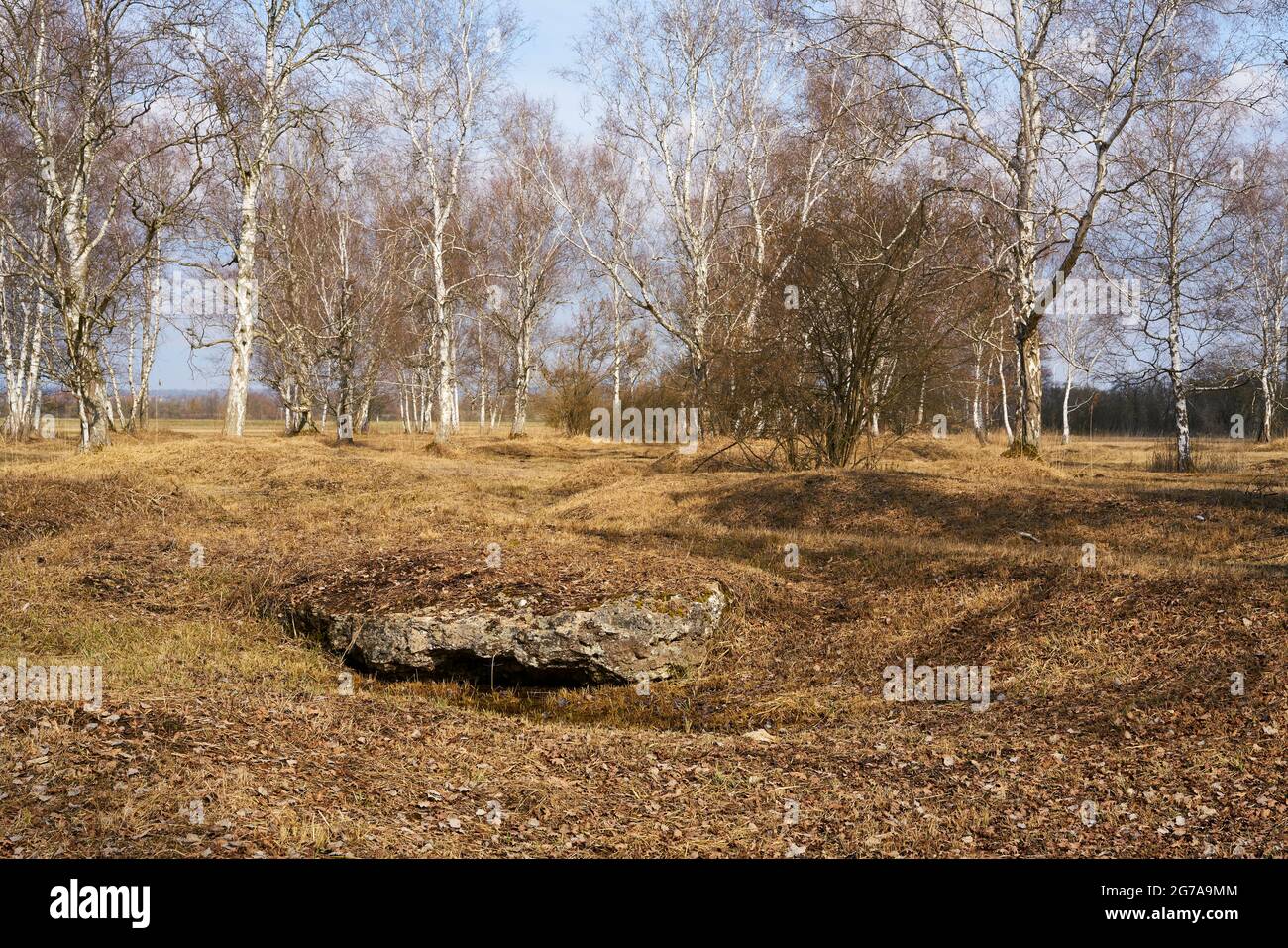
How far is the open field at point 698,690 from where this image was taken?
4.28m

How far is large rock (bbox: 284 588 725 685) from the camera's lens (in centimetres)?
702

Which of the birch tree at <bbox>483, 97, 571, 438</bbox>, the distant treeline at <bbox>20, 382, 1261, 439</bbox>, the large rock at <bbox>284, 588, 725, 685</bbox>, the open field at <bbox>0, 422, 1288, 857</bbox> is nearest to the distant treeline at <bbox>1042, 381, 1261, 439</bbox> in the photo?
the distant treeline at <bbox>20, 382, 1261, 439</bbox>

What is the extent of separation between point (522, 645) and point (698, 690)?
1.39 meters

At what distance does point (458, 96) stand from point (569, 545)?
19.9 m

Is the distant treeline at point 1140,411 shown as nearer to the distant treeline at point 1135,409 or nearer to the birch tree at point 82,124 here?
the distant treeline at point 1135,409

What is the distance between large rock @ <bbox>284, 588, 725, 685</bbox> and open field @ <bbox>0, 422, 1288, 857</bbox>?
0.62 ft

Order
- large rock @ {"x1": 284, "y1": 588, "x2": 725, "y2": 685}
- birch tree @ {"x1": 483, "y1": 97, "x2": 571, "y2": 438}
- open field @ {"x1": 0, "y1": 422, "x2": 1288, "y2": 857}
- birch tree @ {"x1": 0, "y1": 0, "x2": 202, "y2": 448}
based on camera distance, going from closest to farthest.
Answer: open field @ {"x1": 0, "y1": 422, "x2": 1288, "y2": 857}
large rock @ {"x1": 284, "y1": 588, "x2": 725, "y2": 685}
birch tree @ {"x1": 0, "y1": 0, "x2": 202, "y2": 448}
birch tree @ {"x1": 483, "y1": 97, "x2": 571, "y2": 438}

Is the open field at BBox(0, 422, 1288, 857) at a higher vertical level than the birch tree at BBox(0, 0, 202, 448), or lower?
lower

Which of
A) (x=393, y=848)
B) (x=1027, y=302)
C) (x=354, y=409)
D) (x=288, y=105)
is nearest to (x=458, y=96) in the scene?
(x=288, y=105)

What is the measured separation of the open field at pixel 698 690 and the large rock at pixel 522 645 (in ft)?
0.62

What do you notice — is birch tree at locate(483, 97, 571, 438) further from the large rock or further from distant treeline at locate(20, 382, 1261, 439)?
the large rock

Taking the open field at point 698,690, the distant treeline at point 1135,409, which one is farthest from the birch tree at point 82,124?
the distant treeline at point 1135,409

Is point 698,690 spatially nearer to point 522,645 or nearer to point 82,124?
point 522,645

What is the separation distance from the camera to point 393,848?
395 centimetres
